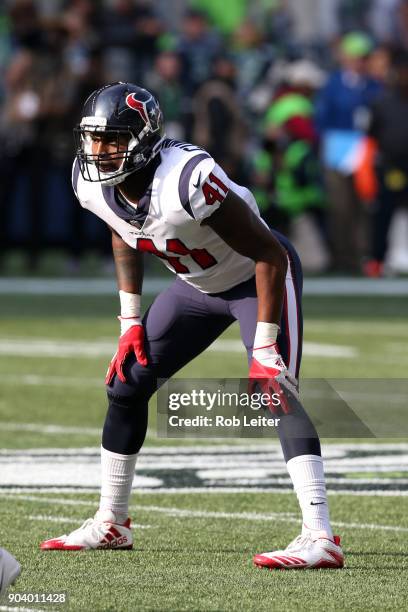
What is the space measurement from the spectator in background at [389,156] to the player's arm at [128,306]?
1168 cm

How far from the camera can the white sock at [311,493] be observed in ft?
18.6

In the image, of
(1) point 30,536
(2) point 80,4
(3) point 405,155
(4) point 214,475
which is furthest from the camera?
(2) point 80,4

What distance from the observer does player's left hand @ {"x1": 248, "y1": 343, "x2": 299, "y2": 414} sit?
556 cm

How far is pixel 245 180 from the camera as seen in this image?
61.6 ft

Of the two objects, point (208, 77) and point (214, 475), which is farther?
point (208, 77)

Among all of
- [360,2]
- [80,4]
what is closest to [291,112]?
[80,4]

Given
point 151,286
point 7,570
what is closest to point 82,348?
point 151,286

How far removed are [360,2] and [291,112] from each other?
10.1 metres

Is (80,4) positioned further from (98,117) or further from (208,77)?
(98,117)

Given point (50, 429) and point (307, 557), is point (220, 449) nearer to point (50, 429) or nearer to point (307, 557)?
point (50, 429)

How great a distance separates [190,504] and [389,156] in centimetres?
1146

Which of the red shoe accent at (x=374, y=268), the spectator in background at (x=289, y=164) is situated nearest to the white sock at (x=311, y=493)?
the spectator in background at (x=289, y=164)

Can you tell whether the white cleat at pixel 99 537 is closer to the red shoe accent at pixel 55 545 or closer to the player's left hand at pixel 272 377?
the red shoe accent at pixel 55 545

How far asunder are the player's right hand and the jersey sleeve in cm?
62
